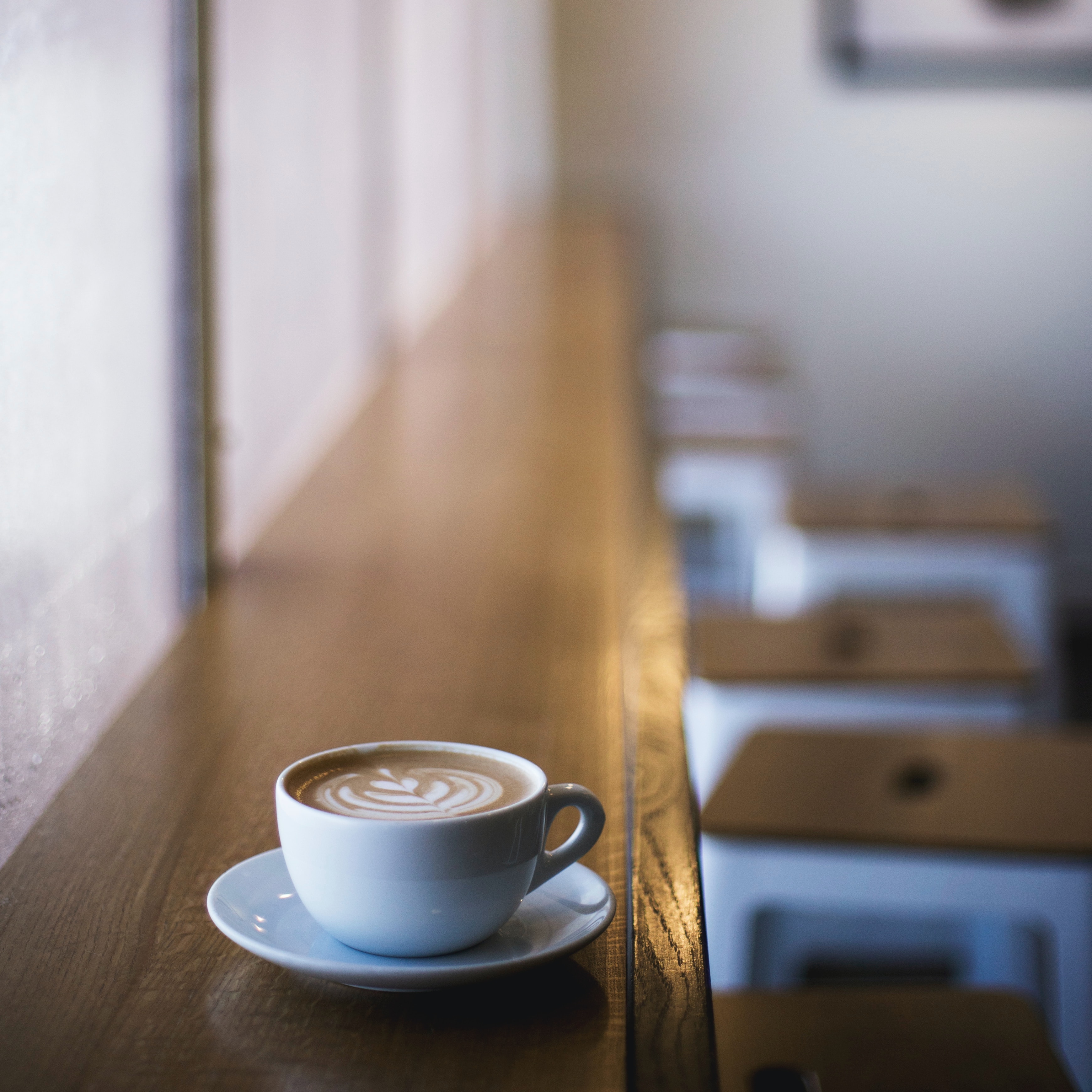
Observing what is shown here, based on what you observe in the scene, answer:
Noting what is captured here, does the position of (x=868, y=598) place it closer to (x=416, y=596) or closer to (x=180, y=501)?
(x=416, y=596)

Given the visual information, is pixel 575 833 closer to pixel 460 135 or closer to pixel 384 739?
pixel 384 739

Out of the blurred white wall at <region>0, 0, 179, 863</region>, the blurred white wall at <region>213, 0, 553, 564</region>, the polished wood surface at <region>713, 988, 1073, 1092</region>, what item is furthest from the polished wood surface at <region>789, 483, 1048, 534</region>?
the blurred white wall at <region>0, 0, 179, 863</region>

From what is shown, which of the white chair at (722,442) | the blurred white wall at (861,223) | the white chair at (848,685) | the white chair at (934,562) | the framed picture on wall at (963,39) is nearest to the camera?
the white chair at (848,685)

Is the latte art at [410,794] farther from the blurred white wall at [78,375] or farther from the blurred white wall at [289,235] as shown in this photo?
the blurred white wall at [289,235]

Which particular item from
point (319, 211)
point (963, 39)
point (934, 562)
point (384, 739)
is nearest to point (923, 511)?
point (934, 562)

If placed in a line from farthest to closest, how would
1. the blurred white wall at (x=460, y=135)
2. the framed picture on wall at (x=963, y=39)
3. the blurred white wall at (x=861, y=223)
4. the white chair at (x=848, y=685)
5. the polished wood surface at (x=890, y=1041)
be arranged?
1. the blurred white wall at (x=861, y=223)
2. the framed picture on wall at (x=963, y=39)
3. the blurred white wall at (x=460, y=135)
4. the white chair at (x=848, y=685)
5. the polished wood surface at (x=890, y=1041)

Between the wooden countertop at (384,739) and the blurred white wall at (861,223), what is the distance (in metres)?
2.87

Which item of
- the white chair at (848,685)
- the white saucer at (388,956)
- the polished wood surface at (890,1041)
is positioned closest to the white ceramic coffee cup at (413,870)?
the white saucer at (388,956)

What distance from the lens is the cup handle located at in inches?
19.1

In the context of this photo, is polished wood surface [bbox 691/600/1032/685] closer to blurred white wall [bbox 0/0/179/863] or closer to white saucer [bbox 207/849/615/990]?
blurred white wall [bbox 0/0/179/863]

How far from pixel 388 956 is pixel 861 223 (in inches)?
166

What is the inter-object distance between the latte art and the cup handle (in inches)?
0.9

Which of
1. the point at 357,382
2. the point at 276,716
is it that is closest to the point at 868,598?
the point at 357,382

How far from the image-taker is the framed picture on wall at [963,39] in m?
4.09
